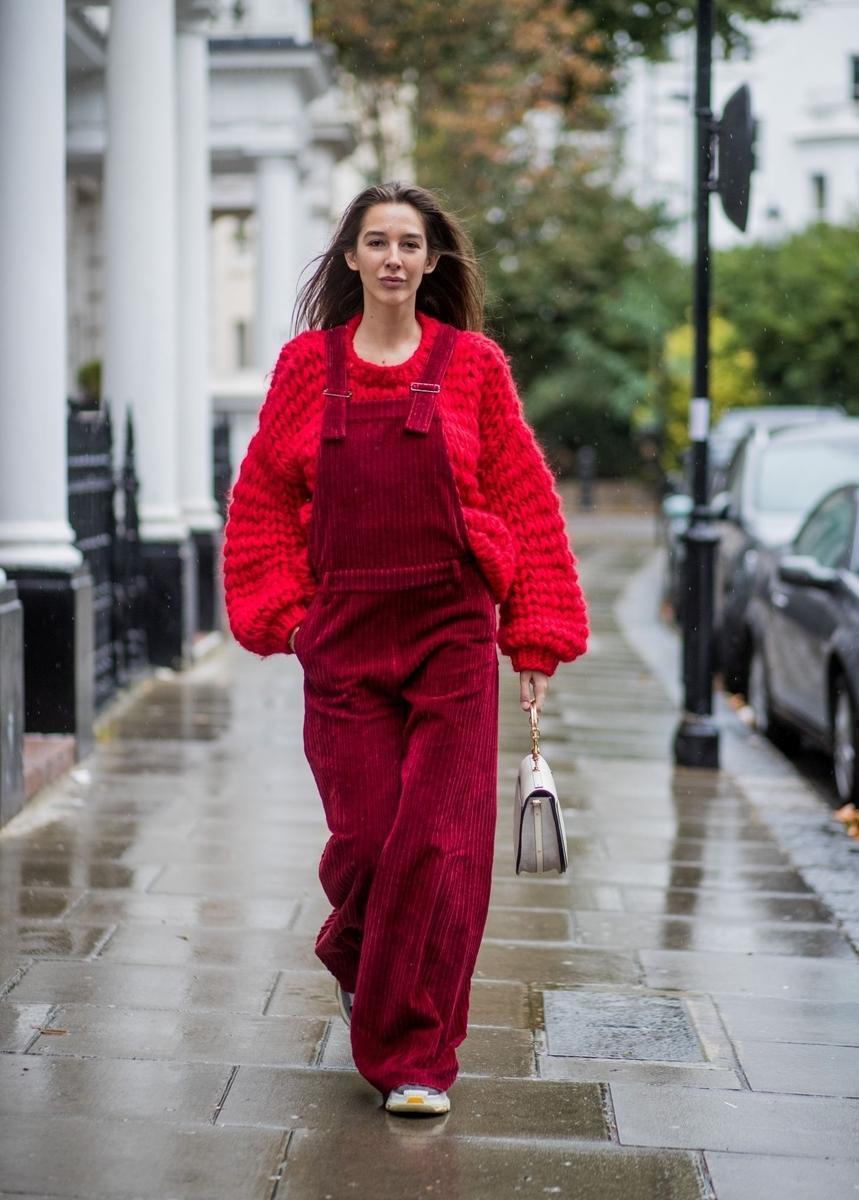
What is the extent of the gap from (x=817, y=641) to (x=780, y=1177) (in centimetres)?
542

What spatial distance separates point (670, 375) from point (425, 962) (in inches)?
1218

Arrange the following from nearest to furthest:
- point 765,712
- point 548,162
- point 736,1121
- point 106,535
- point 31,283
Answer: point 736,1121 → point 31,283 → point 106,535 → point 765,712 → point 548,162

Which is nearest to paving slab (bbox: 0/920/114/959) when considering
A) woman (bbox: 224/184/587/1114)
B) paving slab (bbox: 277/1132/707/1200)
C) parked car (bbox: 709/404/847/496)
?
woman (bbox: 224/184/587/1114)

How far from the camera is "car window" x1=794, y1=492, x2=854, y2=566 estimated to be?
9132mm

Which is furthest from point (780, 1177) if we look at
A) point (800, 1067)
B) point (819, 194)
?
point (819, 194)

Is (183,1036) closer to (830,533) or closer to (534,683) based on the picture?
(534,683)

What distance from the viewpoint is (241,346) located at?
130 ft

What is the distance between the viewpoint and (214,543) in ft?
43.0

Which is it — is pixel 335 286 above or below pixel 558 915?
above

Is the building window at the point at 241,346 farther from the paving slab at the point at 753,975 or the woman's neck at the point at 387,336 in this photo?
the woman's neck at the point at 387,336

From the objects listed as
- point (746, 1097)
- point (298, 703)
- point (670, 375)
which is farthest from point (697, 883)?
point (670, 375)

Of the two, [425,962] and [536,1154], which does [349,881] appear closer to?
[425,962]

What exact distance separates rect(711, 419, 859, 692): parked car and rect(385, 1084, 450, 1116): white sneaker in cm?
784

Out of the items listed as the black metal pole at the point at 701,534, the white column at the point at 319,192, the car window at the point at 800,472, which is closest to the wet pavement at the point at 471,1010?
the black metal pole at the point at 701,534
